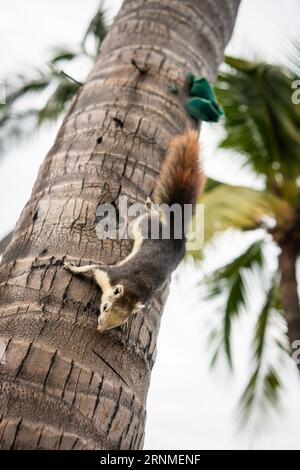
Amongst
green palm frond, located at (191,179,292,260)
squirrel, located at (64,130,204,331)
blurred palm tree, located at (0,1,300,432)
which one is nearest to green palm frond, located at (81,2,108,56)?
blurred palm tree, located at (0,1,300,432)

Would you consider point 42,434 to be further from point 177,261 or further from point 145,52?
point 145,52

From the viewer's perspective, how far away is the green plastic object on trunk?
1.63 m

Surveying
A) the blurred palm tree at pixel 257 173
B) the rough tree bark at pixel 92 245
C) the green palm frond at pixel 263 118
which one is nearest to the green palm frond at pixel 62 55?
the blurred palm tree at pixel 257 173

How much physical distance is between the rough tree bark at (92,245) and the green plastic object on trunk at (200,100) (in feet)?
0.13

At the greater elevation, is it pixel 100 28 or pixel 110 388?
pixel 100 28

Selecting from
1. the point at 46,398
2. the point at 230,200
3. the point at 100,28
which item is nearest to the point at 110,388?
the point at 46,398

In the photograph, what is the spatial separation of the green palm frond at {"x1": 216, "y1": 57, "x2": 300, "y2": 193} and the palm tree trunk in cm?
70

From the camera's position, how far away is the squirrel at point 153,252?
109 cm

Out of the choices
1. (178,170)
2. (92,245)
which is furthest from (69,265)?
(178,170)

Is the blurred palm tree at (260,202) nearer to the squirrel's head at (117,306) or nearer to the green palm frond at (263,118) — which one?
the green palm frond at (263,118)

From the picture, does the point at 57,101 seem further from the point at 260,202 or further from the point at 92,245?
the point at 92,245

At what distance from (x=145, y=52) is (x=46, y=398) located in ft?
4.04

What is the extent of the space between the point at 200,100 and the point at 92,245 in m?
0.73
